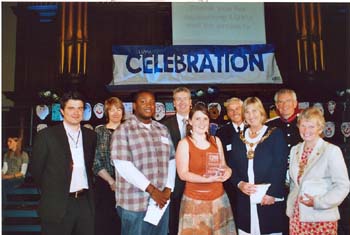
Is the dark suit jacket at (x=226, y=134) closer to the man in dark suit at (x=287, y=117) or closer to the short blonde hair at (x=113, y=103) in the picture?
the man in dark suit at (x=287, y=117)

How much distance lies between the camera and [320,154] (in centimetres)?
218

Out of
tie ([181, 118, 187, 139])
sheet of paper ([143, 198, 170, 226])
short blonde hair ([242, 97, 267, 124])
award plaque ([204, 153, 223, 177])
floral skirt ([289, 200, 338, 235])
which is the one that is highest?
short blonde hair ([242, 97, 267, 124])

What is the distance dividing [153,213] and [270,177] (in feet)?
2.38

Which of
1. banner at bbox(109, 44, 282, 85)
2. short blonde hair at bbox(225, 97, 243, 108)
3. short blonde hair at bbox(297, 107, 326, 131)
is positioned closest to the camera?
short blonde hair at bbox(297, 107, 326, 131)

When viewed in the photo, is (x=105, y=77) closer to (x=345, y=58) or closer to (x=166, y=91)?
(x=166, y=91)

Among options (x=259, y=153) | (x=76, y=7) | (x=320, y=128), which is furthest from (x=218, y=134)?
(x=76, y=7)

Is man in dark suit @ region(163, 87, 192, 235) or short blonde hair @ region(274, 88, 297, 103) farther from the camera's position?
short blonde hair @ region(274, 88, 297, 103)

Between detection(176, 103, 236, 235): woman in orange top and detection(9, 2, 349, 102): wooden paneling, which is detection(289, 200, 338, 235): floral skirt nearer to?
detection(176, 103, 236, 235): woman in orange top

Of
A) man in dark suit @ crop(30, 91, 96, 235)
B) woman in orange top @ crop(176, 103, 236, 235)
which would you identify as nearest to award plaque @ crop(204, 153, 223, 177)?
woman in orange top @ crop(176, 103, 236, 235)

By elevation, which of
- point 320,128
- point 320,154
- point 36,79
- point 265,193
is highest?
point 36,79

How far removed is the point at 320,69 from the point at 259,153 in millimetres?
865

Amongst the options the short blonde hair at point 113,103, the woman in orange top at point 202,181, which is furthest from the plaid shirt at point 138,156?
the short blonde hair at point 113,103

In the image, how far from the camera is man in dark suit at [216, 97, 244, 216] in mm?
2389

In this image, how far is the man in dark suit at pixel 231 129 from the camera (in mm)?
2389
